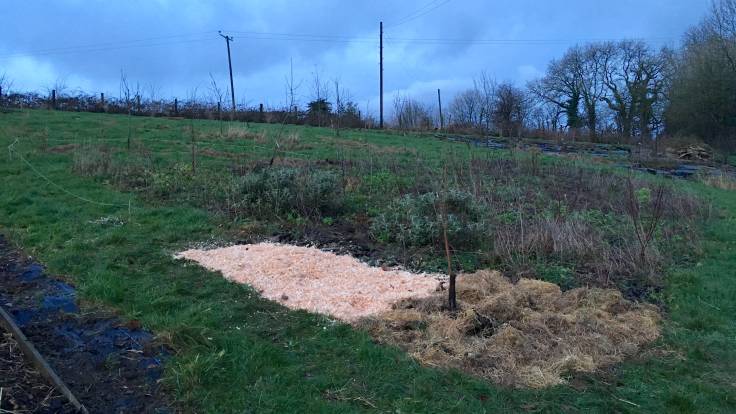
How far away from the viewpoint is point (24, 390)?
2832 millimetres

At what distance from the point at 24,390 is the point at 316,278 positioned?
2.66 meters

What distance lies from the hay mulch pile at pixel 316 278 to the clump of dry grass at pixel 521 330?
32 cm

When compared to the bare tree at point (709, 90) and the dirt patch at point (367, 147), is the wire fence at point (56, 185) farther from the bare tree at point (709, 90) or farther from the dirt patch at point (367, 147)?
the bare tree at point (709, 90)

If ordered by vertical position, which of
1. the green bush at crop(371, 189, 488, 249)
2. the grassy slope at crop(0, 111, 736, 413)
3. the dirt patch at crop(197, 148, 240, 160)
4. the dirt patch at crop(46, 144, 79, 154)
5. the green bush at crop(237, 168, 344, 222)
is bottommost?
the grassy slope at crop(0, 111, 736, 413)

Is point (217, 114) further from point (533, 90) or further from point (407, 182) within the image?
point (533, 90)

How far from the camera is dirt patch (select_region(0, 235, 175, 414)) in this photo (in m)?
2.99

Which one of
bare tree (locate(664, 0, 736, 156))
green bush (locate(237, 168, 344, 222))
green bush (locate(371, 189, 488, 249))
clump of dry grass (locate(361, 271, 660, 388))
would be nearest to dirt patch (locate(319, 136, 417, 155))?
green bush (locate(237, 168, 344, 222))

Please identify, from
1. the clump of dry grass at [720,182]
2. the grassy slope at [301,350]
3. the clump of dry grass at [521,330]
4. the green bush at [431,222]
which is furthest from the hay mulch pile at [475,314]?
the clump of dry grass at [720,182]

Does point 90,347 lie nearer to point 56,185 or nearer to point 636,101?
point 56,185

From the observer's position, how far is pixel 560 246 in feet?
19.2

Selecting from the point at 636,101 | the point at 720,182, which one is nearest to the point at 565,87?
the point at 636,101

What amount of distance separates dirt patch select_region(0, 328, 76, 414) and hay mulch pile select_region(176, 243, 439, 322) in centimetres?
188

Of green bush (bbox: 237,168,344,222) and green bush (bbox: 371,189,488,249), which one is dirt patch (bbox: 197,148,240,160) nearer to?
green bush (bbox: 237,168,344,222)

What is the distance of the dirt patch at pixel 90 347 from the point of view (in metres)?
2.99
